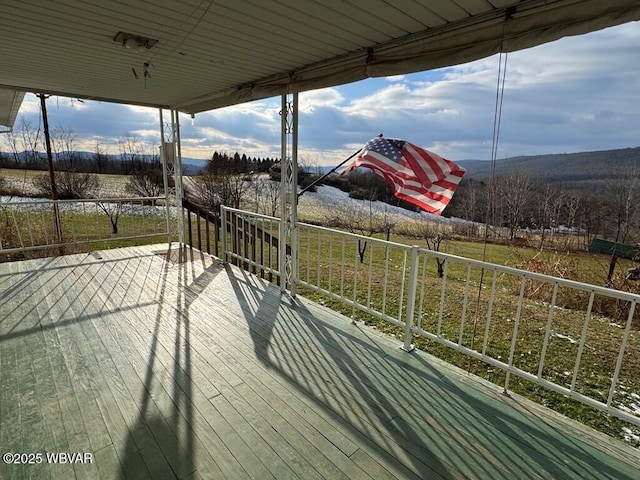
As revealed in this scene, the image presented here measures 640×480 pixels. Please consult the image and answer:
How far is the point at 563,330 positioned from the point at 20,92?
8158mm

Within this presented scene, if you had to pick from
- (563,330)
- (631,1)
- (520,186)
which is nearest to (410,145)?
(631,1)

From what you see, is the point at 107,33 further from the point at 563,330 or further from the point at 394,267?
the point at 394,267

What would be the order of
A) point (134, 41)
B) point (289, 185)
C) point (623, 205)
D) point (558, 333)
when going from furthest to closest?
point (623, 205), point (558, 333), point (289, 185), point (134, 41)

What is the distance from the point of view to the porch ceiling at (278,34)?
1.82 meters

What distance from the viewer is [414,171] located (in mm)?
3137

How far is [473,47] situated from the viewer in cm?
204

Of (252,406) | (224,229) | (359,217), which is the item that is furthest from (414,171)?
(359,217)

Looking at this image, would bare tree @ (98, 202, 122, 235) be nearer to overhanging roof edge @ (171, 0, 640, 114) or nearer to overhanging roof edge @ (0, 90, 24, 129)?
overhanging roof edge @ (0, 90, 24, 129)

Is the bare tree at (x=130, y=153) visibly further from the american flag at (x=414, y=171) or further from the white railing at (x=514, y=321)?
the american flag at (x=414, y=171)

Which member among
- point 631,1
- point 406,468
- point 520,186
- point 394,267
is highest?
point 631,1

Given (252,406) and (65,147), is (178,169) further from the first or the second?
(65,147)

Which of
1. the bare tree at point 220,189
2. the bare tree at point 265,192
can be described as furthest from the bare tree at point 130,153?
the bare tree at point 265,192

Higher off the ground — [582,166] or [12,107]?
[12,107]

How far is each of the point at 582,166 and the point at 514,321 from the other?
629cm
